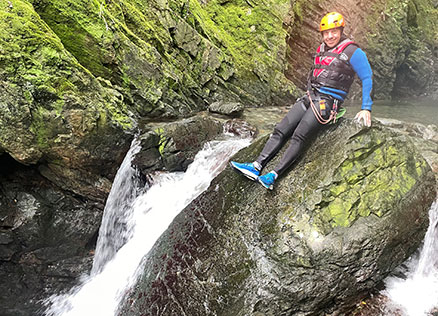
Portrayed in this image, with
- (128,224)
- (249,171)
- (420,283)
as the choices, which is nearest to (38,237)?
(128,224)

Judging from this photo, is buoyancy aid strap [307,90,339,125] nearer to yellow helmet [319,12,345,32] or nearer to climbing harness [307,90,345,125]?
climbing harness [307,90,345,125]

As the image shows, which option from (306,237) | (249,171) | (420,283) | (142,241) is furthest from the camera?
(142,241)

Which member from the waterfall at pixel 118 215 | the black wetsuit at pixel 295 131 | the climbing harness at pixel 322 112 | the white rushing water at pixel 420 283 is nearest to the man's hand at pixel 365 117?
the climbing harness at pixel 322 112

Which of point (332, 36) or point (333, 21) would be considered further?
point (332, 36)

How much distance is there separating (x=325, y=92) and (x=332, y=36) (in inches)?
32.2

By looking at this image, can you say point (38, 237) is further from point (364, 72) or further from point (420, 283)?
point (420, 283)

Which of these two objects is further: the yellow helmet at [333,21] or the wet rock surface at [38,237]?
the wet rock surface at [38,237]

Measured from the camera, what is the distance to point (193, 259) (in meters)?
4.66

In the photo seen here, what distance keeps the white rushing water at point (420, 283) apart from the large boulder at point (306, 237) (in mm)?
401

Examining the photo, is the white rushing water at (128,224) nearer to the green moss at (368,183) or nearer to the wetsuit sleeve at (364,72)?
the green moss at (368,183)

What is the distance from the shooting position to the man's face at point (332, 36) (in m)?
4.32

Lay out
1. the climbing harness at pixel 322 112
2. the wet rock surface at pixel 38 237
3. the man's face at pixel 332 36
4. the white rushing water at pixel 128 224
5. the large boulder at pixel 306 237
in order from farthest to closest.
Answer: the wet rock surface at pixel 38 237
the white rushing water at pixel 128 224
the climbing harness at pixel 322 112
the man's face at pixel 332 36
the large boulder at pixel 306 237

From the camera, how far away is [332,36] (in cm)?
436

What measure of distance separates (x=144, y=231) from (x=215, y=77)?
322 inches
